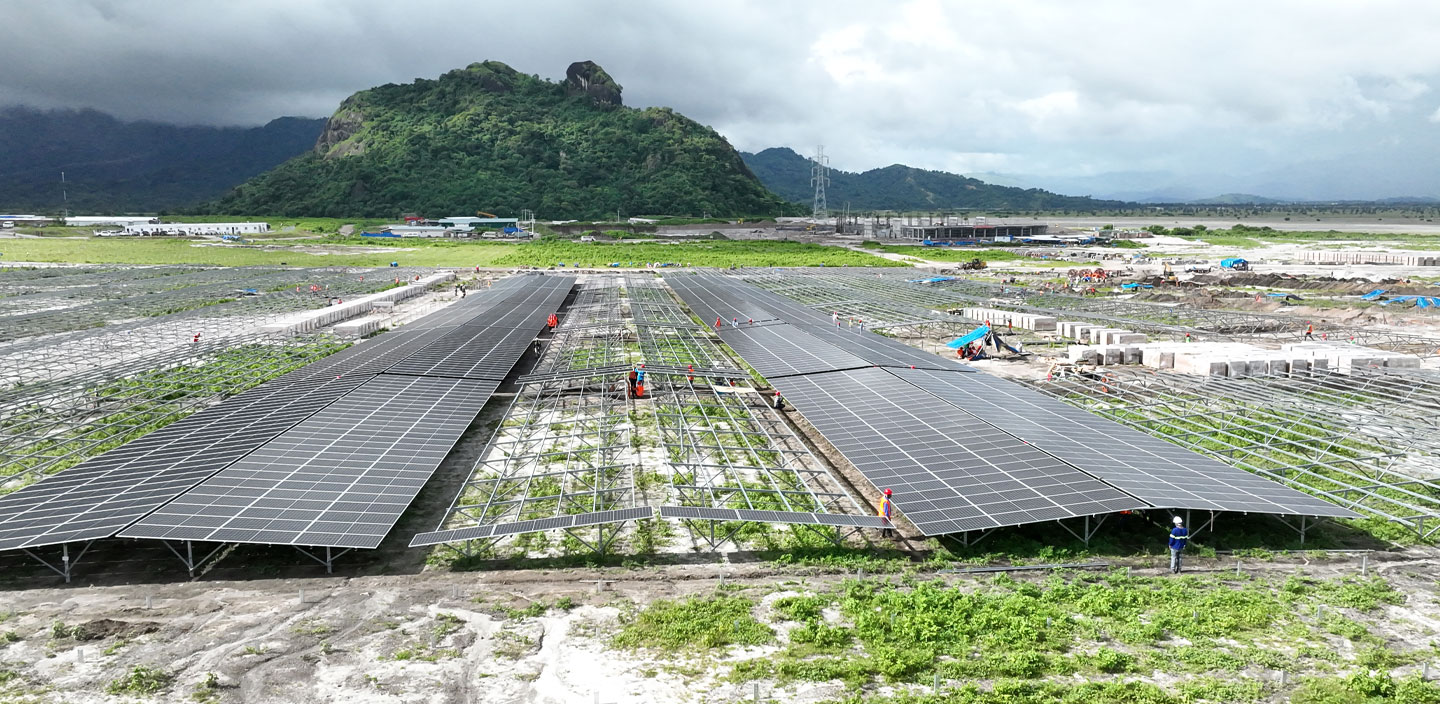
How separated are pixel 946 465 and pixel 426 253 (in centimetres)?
11987

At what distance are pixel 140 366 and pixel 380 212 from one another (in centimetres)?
15387

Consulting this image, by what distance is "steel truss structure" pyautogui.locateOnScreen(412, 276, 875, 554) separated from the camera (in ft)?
66.3

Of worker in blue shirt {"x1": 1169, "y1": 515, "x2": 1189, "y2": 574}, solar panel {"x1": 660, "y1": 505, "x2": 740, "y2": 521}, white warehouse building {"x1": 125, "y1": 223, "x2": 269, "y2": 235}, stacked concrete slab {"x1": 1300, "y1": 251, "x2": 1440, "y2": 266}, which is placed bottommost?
worker in blue shirt {"x1": 1169, "y1": 515, "x2": 1189, "y2": 574}

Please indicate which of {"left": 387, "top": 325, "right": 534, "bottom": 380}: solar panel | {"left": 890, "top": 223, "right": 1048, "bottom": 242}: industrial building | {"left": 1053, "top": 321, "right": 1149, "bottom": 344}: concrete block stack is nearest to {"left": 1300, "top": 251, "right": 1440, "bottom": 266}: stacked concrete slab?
{"left": 890, "top": 223, "right": 1048, "bottom": 242}: industrial building

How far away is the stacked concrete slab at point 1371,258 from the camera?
10231cm

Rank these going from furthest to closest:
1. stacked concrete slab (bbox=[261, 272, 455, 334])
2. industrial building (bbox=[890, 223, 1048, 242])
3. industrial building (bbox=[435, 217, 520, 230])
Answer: industrial building (bbox=[435, 217, 520, 230]) → industrial building (bbox=[890, 223, 1048, 242]) → stacked concrete slab (bbox=[261, 272, 455, 334])

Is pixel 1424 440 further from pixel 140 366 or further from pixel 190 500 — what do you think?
pixel 140 366

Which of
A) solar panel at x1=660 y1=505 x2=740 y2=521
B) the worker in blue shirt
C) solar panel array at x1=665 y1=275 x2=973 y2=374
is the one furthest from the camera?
solar panel array at x1=665 y1=275 x2=973 y2=374

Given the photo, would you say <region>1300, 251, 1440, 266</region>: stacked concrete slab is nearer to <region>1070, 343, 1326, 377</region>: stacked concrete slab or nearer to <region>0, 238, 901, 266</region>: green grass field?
<region>0, 238, 901, 266</region>: green grass field

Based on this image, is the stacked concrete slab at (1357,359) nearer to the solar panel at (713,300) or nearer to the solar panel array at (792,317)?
the solar panel array at (792,317)

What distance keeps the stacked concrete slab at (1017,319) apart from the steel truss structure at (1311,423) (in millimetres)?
17086

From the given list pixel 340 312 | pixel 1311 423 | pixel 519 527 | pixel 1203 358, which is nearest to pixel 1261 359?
pixel 1203 358

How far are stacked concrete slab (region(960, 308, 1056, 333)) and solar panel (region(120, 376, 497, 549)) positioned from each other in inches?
1619

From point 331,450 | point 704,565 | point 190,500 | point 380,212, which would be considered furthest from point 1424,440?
point 380,212
